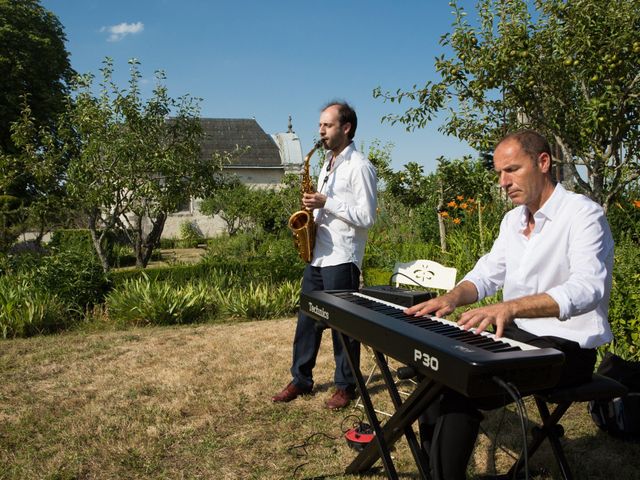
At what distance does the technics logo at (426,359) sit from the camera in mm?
1690

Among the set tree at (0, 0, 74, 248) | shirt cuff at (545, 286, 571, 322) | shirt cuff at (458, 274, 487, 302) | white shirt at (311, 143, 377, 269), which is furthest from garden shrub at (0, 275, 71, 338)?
tree at (0, 0, 74, 248)

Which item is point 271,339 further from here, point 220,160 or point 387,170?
point 387,170

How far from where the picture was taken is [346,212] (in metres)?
3.65

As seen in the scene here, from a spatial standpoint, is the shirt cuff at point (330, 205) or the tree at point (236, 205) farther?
the tree at point (236, 205)

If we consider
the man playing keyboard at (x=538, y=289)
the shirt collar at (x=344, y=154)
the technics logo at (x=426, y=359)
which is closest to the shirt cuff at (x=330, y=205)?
the shirt collar at (x=344, y=154)

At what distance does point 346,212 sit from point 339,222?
0.14 meters

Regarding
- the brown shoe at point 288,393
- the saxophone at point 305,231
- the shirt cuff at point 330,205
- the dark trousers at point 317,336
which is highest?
the shirt cuff at point 330,205

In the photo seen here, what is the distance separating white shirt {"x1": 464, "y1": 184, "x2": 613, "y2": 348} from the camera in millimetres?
2031

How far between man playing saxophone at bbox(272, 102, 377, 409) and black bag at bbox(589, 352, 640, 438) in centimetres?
154

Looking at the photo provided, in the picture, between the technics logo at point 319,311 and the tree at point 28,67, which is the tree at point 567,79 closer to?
the technics logo at point 319,311

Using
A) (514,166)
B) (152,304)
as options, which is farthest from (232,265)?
(514,166)

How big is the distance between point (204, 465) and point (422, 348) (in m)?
1.86

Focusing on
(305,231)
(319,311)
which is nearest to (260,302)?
(305,231)

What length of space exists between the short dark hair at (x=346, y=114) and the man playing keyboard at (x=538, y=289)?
61.4 inches
